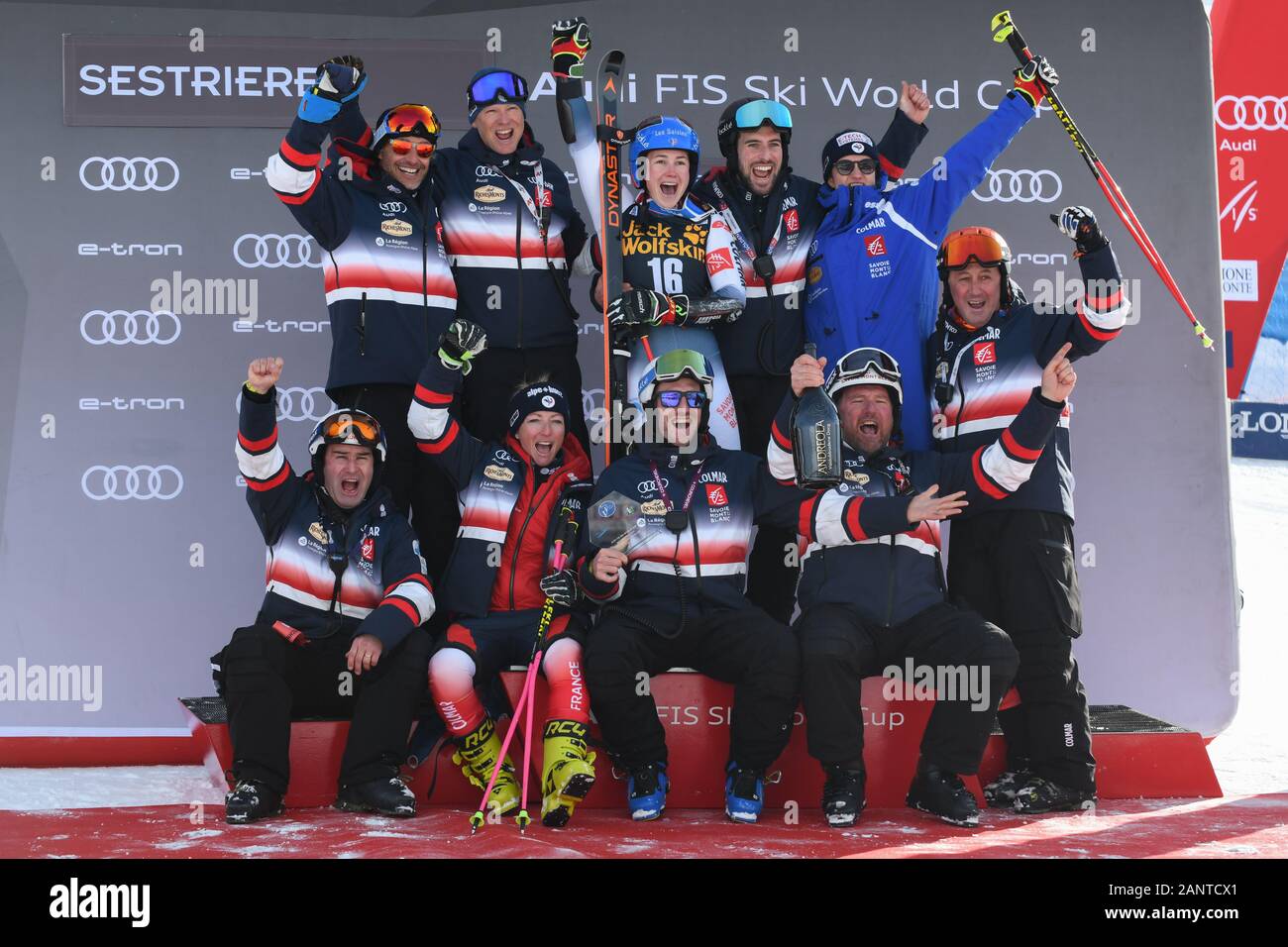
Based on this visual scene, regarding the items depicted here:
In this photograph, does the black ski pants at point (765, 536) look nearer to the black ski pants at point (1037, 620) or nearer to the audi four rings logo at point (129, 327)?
the black ski pants at point (1037, 620)

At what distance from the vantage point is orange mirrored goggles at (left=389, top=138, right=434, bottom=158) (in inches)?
189

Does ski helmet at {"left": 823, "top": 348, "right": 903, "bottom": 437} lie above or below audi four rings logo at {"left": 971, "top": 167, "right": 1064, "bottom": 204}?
below

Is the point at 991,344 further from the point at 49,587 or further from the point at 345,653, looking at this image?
the point at 49,587

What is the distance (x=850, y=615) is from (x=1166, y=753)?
1.19 meters

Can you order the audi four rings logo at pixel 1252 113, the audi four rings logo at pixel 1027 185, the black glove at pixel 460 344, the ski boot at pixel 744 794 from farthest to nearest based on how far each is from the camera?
the audi four rings logo at pixel 1252 113 < the audi four rings logo at pixel 1027 185 < the black glove at pixel 460 344 < the ski boot at pixel 744 794

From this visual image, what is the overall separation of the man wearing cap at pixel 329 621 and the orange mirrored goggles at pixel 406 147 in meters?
0.97

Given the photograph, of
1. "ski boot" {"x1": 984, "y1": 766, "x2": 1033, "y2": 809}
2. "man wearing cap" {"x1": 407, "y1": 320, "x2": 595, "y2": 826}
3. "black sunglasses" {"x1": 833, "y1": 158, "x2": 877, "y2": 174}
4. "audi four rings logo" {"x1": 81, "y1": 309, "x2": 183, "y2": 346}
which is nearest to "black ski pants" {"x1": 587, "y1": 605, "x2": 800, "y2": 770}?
"man wearing cap" {"x1": 407, "y1": 320, "x2": 595, "y2": 826}

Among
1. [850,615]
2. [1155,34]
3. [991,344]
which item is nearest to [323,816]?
[850,615]

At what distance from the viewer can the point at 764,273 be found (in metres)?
4.79

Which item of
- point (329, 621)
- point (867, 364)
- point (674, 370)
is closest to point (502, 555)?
point (329, 621)

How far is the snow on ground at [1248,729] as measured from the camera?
4.83 meters

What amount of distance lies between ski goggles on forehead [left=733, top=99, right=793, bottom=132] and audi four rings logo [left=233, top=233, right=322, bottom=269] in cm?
204

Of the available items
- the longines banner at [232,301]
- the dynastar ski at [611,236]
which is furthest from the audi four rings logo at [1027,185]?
the dynastar ski at [611,236]

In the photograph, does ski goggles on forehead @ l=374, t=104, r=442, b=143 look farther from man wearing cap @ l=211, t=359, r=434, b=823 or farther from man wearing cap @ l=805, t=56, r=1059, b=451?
man wearing cap @ l=805, t=56, r=1059, b=451
